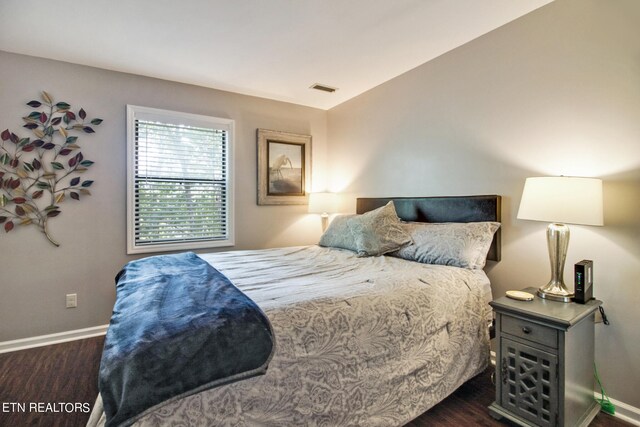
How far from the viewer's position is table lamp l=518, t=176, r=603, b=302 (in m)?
1.67

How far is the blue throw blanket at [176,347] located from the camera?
100cm

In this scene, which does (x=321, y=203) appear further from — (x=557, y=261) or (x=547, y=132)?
(x=557, y=261)

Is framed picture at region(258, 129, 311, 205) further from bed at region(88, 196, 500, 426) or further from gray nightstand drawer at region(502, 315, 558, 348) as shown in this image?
gray nightstand drawer at region(502, 315, 558, 348)

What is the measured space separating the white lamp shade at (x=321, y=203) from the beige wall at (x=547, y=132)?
1022 mm

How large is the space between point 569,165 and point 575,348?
3.61 feet

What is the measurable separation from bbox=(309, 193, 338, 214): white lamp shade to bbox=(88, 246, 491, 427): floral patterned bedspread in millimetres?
1747

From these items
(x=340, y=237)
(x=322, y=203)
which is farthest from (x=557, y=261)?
(x=322, y=203)

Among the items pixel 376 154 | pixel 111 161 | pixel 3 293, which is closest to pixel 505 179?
pixel 376 154

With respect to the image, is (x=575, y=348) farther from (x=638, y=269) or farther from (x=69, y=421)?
(x=69, y=421)

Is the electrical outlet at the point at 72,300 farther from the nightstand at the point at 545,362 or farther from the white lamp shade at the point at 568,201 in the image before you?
the white lamp shade at the point at 568,201

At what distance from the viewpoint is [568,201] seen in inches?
66.9

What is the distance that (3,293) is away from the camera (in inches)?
104

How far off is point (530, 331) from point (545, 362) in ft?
0.50

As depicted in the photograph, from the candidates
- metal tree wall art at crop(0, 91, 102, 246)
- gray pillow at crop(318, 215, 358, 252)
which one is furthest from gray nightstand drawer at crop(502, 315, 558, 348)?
metal tree wall art at crop(0, 91, 102, 246)
